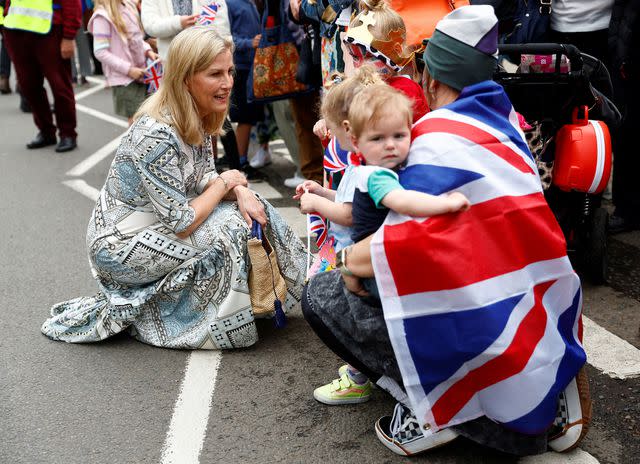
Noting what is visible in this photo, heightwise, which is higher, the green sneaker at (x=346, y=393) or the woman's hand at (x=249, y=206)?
the woman's hand at (x=249, y=206)

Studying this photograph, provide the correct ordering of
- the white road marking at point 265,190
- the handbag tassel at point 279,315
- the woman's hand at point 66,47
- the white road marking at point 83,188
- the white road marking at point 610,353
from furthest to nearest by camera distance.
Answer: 1. the woman's hand at point 66,47
2. the white road marking at point 83,188
3. the white road marking at point 265,190
4. the handbag tassel at point 279,315
5. the white road marking at point 610,353

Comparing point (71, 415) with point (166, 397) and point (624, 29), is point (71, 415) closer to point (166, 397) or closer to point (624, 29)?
point (166, 397)

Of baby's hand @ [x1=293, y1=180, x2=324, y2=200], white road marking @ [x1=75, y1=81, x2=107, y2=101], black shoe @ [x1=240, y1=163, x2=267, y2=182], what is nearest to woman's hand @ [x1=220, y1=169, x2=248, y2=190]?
baby's hand @ [x1=293, y1=180, x2=324, y2=200]

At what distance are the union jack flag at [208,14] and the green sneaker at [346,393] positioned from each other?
3730 millimetres

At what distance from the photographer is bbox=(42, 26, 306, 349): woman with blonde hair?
141 inches

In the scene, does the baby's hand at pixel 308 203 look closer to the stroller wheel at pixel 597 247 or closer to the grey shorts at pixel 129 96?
the stroller wheel at pixel 597 247

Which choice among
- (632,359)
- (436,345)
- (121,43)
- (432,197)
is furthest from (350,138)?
(121,43)

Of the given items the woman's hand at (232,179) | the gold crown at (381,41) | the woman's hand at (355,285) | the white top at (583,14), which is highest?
the gold crown at (381,41)

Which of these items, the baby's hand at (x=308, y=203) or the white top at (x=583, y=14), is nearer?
the baby's hand at (x=308, y=203)

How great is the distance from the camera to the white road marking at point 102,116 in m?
9.64

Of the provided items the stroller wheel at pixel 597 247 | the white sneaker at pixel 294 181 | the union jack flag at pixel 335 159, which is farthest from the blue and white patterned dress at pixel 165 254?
the white sneaker at pixel 294 181

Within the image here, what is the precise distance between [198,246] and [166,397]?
70 centimetres

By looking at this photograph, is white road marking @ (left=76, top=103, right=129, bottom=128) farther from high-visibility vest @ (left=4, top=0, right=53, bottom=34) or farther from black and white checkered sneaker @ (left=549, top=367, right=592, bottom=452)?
black and white checkered sneaker @ (left=549, top=367, right=592, bottom=452)

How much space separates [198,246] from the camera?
368 centimetres
